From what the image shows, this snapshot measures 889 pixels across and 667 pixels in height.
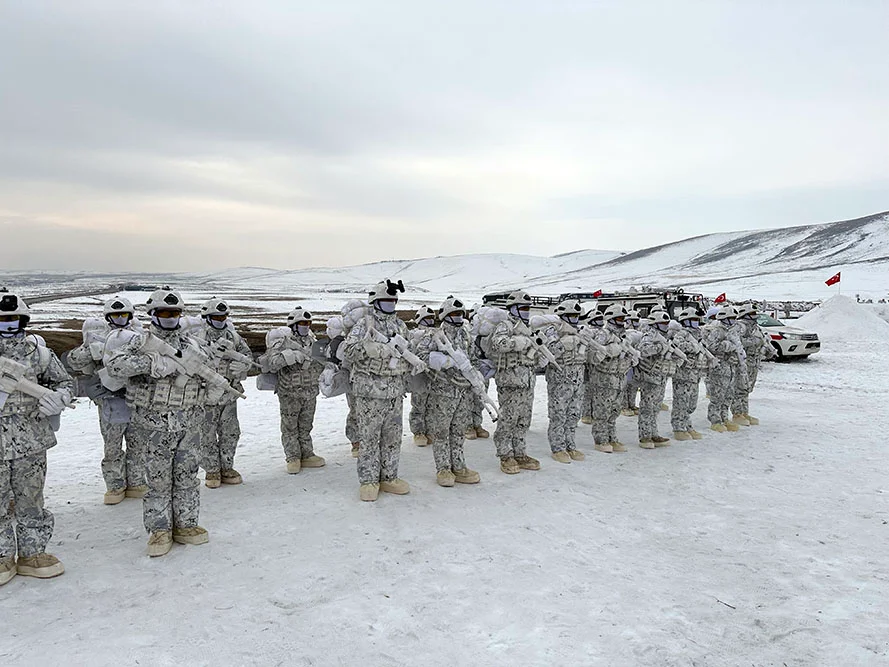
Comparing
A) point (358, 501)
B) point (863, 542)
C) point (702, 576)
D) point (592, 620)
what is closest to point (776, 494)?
point (863, 542)

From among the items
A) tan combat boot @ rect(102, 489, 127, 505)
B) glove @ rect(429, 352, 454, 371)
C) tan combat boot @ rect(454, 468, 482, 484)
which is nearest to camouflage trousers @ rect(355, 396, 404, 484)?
glove @ rect(429, 352, 454, 371)

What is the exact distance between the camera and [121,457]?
21.2 feet

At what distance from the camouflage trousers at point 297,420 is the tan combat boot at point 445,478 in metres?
1.81

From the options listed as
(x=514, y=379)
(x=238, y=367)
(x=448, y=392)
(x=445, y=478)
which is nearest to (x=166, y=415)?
(x=238, y=367)

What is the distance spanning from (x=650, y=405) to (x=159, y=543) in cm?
703

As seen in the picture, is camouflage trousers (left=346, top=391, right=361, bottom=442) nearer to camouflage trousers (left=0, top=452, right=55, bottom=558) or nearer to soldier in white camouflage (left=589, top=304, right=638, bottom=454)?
soldier in white camouflage (left=589, top=304, right=638, bottom=454)

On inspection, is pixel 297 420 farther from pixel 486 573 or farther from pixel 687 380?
pixel 687 380

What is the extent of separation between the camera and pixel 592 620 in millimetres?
4223

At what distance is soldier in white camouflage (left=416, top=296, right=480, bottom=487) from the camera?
6.87m

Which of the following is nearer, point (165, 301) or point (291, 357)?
point (165, 301)

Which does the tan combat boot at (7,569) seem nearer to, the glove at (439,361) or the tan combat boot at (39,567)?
the tan combat boot at (39,567)

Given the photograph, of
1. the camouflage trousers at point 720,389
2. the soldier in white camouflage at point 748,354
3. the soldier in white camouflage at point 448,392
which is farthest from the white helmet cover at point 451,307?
the soldier in white camouflage at point 748,354

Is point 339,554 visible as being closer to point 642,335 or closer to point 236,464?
point 236,464

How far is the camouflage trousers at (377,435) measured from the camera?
6.34 metres
